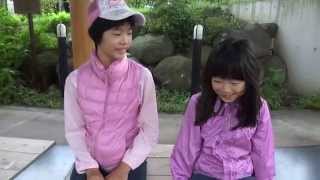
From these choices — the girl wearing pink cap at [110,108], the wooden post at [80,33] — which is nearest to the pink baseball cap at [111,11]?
the girl wearing pink cap at [110,108]

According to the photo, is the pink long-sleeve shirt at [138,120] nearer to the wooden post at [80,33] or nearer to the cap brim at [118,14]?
the cap brim at [118,14]

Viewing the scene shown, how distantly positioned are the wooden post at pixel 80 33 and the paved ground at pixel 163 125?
1.64m

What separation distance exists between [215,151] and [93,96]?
0.66 meters

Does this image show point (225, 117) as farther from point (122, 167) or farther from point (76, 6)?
point (76, 6)

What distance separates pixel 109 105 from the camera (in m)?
2.20

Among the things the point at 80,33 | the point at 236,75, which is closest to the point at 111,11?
the point at 236,75

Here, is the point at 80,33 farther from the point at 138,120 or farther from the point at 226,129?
the point at 226,129

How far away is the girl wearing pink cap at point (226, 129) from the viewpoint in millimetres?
2236

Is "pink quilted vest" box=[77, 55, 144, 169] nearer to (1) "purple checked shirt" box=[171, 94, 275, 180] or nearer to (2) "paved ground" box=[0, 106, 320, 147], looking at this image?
(1) "purple checked shirt" box=[171, 94, 275, 180]

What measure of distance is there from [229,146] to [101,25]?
0.86 metres

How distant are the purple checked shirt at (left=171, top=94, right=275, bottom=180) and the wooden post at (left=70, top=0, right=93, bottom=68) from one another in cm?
122

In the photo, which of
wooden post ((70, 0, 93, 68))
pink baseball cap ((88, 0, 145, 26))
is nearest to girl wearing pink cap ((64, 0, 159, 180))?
pink baseball cap ((88, 0, 145, 26))

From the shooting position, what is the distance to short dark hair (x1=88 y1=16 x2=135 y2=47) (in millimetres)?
2117

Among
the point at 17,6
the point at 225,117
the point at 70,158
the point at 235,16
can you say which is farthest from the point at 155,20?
the point at 225,117
